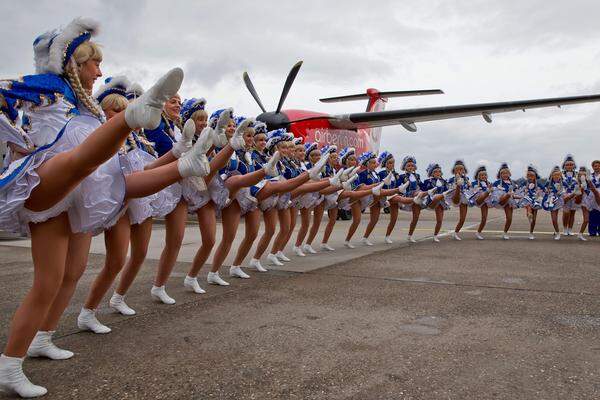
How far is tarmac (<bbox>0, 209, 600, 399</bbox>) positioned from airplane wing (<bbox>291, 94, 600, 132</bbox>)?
32.7ft

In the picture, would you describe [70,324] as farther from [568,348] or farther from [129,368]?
Answer: [568,348]

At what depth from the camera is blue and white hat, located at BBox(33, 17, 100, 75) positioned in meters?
2.37

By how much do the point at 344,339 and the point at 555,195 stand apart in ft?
30.1

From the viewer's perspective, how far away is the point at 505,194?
10.4m

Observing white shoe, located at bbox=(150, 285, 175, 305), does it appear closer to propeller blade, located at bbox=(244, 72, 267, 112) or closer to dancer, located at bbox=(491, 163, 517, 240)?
dancer, located at bbox=(491, 163, 517, 240)

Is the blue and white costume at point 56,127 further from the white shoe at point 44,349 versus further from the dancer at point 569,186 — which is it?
the dancer at point 569,186

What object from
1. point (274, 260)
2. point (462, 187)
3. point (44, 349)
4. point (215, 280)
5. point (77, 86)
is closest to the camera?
point (77, 86)

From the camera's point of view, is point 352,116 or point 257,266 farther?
point 352,116

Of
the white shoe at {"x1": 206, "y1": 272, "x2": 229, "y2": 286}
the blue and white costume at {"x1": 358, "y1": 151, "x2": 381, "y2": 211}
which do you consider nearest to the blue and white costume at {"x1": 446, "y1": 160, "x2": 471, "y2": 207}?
the blue and white costume at {"x1": 358, "y1": 151, "x2": 381, "y2": 211}

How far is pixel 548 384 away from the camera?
2311 mm

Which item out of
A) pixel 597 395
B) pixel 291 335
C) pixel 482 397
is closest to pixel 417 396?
pixel 482 397

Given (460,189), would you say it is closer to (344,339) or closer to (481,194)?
(481,194)

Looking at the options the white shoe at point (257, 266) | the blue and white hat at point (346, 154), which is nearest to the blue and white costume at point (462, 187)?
the blue and white hat at point (346, 154)

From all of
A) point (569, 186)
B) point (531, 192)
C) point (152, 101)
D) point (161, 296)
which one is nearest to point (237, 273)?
point (161, 296)
